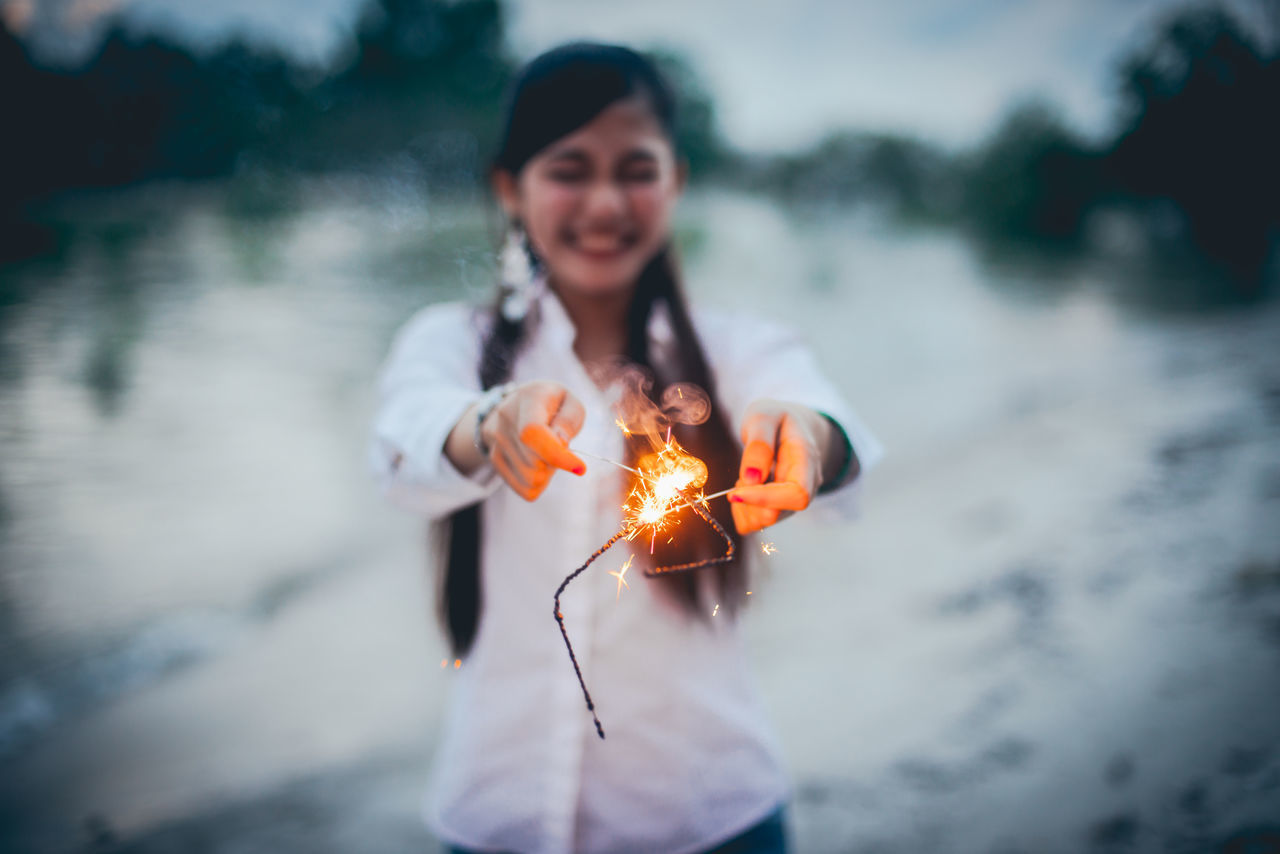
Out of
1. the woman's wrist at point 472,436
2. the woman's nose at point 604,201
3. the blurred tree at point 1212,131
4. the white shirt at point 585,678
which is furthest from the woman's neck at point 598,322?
the blurred tree at point 1212,131

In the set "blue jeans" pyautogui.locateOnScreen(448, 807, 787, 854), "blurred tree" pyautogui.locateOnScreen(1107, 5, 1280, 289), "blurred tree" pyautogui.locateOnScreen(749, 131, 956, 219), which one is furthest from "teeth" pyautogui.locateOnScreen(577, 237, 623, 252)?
"blurred tree" pyautogui.locateOnScreen(749, 131, 956, 219)

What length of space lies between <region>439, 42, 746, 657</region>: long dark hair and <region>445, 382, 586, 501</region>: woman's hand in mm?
523

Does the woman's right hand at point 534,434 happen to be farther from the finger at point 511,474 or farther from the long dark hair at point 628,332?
the long dark hair at point 628,332

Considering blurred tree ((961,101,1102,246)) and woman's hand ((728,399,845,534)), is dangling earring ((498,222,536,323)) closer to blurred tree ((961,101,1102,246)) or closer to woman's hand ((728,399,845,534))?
woman's hand ((728,399,845,534))

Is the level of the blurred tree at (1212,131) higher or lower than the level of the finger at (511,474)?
higher

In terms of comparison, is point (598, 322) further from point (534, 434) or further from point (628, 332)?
point (534, 434)

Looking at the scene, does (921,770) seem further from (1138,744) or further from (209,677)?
(209,677)

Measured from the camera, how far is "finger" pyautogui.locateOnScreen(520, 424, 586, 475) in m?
0.99

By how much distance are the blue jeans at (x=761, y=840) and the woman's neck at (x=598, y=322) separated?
135 centimetres

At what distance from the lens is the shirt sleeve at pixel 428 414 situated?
1.42 meters

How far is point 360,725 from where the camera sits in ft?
13.6

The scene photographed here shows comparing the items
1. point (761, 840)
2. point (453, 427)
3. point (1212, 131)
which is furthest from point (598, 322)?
point (1212, 131)

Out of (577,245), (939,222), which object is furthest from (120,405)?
(939,222)

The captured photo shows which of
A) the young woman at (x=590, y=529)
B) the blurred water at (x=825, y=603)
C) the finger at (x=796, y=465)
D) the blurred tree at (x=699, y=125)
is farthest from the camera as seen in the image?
the blurred tree at (x=699, y=125)
